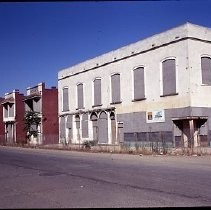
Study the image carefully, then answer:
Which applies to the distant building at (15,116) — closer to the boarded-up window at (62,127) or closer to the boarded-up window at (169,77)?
the boarded-up window at (62,127)

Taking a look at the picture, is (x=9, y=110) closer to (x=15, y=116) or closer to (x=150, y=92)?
(x=15, y=116)

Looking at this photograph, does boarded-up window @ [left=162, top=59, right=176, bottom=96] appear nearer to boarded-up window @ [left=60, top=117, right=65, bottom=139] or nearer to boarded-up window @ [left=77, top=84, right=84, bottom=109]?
boarded-up window @ [left=77, top=84, right=84, bottom=109]

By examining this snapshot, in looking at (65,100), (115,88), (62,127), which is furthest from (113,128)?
(62,127)

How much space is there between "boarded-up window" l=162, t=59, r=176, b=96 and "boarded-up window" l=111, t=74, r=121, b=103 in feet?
21.6

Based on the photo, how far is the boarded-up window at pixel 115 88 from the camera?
1393 inches

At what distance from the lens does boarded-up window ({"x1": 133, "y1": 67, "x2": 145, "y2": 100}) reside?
3222 centimetres

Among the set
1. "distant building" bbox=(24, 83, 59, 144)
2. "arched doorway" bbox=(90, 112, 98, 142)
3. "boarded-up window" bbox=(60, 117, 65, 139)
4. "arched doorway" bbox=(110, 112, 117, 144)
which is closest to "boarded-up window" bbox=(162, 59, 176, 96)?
"arched doorway" bbox=(110, 112, 117, 144)

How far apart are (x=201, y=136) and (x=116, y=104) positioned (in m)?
9.85

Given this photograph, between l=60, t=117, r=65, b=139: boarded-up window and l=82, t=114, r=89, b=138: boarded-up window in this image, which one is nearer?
l=82, t=114, r=89, b=138: boarded-up window

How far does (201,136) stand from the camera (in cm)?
2831

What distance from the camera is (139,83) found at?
3253 centimetres

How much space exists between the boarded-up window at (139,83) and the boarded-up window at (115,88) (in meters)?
2.69

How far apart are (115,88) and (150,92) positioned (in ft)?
17.6

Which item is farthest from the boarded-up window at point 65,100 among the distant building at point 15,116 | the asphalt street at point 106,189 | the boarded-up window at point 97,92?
the asphalt street at point 106,189
